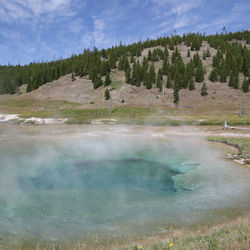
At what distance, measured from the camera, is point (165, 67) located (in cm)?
9431

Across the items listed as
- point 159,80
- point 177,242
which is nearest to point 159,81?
point 159,80

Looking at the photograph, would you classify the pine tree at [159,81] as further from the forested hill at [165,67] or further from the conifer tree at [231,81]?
the conifer tree at [231,81]

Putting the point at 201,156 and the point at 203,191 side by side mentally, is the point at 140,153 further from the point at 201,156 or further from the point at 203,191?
the point at 203,191

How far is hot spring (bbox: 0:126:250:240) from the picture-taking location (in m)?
8.95

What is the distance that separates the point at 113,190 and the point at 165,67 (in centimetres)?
8713

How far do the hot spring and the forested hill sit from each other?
62.8 meters

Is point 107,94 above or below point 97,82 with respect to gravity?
below

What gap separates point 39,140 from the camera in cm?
2822

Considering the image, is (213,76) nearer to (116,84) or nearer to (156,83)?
(156,83)

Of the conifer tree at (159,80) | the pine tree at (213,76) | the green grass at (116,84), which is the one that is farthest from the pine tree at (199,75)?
the green grass at (116,84)

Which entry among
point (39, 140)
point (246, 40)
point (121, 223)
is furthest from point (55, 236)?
point (246, 40)

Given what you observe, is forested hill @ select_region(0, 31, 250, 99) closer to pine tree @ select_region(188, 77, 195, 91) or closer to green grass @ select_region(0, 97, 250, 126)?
pine tree @ select_region(188, 77, 195, 91)

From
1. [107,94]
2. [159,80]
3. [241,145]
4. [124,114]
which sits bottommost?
[124,114]

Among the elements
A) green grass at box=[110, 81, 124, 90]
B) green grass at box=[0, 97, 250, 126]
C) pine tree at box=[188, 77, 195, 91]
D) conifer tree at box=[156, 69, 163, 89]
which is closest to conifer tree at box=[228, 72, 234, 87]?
pine tree at box=[188, 77, 195, 91]
